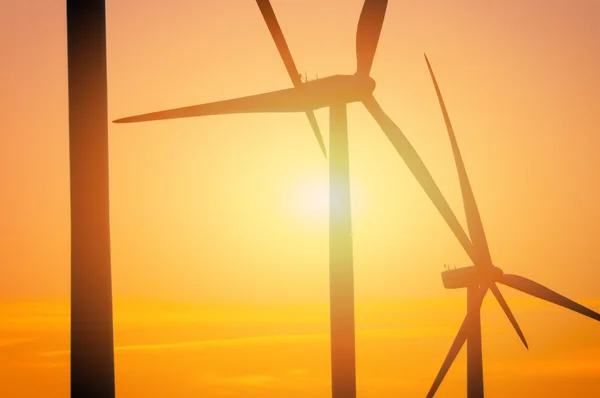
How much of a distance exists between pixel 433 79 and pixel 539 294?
57.8ft

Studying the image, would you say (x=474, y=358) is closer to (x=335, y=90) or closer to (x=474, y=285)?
(x=474, y=285)

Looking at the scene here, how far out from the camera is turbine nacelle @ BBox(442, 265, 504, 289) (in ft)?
198

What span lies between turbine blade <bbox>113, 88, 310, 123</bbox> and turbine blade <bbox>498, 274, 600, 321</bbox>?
2639 cm

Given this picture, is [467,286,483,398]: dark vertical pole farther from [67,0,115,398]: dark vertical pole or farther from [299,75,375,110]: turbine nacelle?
[67,0,115,398]: dark vertical pole

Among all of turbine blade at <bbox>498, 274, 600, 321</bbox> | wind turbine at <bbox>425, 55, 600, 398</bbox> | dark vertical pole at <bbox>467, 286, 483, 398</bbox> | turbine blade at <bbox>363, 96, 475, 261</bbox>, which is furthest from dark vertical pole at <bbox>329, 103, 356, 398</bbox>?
dark vertical pole at <bbox>467, 286, 483, 398</bbox>

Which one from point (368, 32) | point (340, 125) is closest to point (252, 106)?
point (340, 125)

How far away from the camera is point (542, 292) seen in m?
58.9

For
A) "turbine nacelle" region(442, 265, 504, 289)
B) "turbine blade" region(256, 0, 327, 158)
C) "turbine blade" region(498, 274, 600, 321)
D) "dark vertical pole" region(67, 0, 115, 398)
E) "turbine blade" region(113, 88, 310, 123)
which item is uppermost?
"turbine blade" region(256, 0, 327, 158)

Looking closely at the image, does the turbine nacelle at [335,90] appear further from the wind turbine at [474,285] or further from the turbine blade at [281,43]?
the wind turbine at [474,285]

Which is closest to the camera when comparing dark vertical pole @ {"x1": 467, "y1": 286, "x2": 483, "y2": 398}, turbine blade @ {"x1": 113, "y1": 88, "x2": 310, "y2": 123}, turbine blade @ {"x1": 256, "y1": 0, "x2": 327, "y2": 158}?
turbine blade @ {"x1": 113, "y1": 88, "x2": 310, "y2": 123}

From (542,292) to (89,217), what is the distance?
1944 inches

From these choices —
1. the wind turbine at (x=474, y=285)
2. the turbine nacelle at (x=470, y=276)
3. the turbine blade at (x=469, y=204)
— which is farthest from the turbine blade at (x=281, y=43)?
the turbine nacelle at (x=470, y=276)

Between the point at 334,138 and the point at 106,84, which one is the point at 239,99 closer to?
the point at 334,138

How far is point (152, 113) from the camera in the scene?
30.2 meters
